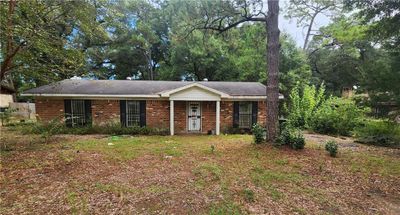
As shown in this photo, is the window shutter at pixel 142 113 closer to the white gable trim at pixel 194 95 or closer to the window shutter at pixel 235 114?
the white gable trim at pixel 194 95

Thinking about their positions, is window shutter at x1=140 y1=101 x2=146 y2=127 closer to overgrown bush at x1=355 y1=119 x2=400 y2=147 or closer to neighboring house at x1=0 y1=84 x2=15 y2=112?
overgrown bush at x1=355 y1=119 x2=400 y2=147

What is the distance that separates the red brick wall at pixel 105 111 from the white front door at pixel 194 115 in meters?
3.89

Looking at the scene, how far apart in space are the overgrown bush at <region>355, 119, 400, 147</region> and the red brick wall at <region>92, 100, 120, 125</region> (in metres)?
12.0

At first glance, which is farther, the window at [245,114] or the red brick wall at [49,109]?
the window at [245,114]

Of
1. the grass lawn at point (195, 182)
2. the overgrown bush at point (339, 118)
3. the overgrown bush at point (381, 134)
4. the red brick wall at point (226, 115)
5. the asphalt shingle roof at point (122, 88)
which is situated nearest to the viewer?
the grass lawn at point (195, 182)

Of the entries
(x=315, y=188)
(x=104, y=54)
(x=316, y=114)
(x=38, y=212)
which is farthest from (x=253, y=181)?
(x=104, y=54)

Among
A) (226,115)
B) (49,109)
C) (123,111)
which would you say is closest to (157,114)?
(123,111)

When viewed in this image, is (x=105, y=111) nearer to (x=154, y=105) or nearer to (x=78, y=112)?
(x=78, y=112)

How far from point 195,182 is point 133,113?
8425 millimetres

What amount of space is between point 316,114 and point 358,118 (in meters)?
2.08

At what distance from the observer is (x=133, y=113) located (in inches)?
480

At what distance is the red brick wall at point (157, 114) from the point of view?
12.2m

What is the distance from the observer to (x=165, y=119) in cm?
1227

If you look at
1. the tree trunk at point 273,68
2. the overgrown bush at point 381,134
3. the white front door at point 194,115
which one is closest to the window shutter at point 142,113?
the white front door at point 194,115
